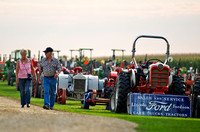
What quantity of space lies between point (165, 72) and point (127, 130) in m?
7.04

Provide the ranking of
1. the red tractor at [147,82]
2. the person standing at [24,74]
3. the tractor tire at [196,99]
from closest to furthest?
the tractor tire at [196,99] → the red tractor at [147,82] → the person standing at [24,74]

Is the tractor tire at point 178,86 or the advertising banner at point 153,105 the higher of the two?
the tractor tire at point 178,86

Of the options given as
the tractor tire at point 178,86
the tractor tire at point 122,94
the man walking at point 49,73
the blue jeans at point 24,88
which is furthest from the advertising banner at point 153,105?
the blue jeans at point 24,88

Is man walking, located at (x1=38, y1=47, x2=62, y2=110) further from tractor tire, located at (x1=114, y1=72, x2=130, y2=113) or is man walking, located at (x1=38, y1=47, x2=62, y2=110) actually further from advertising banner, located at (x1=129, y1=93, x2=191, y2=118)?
advertising banner, located at (x1=129, y1=93, x2=191, y2=118)

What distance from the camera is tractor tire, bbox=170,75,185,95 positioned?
59.0 ft

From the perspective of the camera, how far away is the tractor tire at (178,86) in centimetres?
1797

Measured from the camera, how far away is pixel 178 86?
1800 centimetres

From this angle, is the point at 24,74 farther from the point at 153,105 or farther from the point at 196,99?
the point at 196,99

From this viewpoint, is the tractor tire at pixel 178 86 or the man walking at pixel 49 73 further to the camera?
the tractor tire at pixel 178 86

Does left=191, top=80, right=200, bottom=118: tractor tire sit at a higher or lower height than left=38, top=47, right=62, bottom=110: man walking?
lower

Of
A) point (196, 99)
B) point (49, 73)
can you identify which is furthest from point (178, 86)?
point (49, 73)

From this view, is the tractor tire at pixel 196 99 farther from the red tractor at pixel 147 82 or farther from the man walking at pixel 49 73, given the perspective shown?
the man walking at pixel 49 73

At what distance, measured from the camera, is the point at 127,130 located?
10914 millimetres

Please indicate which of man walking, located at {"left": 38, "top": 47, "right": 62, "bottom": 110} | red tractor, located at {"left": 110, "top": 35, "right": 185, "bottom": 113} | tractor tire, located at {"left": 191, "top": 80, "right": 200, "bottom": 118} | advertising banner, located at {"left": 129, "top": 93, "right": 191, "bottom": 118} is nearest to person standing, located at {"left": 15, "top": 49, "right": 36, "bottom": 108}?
man walking, located at {"left": 38, "top": 47, "right": 62, "bottom": 110}
